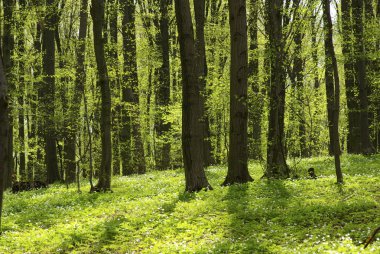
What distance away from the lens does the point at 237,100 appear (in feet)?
47.6

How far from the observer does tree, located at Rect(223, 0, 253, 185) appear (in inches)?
570

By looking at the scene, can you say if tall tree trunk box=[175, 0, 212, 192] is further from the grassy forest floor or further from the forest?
the grassy forest floor

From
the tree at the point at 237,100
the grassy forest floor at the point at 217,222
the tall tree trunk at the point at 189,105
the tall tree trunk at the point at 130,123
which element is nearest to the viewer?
the grassy forest floor at the point at 217,222

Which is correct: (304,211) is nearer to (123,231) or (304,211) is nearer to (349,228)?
(349,228)

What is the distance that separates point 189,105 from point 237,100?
189 cm

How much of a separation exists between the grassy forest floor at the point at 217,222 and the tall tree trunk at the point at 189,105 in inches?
36.5

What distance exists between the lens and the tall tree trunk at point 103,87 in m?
16.4

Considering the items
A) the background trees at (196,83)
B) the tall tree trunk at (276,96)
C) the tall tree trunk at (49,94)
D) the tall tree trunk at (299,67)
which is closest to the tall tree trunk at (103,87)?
the background trees at (196,83)

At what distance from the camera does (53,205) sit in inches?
577

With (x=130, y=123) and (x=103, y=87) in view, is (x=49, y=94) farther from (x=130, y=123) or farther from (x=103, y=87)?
(x=103, y=87)

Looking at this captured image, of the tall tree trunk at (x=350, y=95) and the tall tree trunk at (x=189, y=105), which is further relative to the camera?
the tall tree trunk at (x=350, y=95)

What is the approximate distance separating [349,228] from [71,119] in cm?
1373

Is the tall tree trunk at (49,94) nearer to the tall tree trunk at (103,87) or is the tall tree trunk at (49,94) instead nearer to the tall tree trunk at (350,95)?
A: the tall tree trunk at (103,87)

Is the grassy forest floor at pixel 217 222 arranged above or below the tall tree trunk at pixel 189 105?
below
